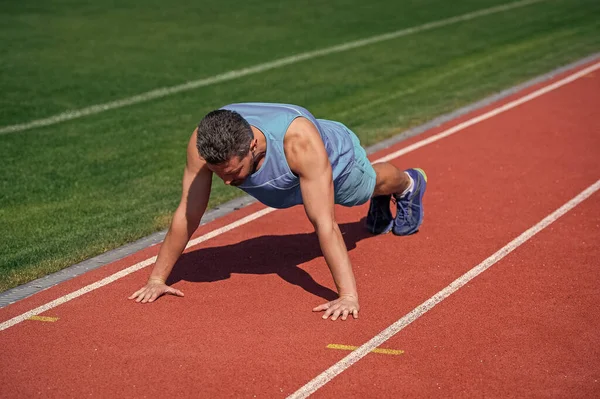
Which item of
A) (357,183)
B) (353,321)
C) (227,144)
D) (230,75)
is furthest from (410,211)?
(230,75)

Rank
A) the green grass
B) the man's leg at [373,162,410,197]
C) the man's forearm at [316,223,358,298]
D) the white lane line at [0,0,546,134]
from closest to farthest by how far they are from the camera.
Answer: the man's forearm at [316,223,358,298] → the man's leg at [373,162,410,197] → the green grass → the white lane line at [0,0,546,134]

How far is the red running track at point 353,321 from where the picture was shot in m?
5.82

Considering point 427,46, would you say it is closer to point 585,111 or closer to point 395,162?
point 585,111

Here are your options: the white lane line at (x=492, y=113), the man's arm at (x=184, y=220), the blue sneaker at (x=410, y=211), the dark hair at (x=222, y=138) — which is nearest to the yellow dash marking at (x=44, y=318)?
the man's arm at (x=184, y=220)

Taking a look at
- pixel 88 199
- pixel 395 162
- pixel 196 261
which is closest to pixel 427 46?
pixel 395 162

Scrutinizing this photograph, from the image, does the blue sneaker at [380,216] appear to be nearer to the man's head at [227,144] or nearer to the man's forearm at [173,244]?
the man's forearm at [173,244]

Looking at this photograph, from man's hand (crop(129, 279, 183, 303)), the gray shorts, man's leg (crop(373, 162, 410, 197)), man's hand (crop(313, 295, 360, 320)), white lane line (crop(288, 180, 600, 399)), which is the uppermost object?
the gray shorts

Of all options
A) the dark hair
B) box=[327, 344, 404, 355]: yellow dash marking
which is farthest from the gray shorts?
box=[327, 344, 404, 355]: yellow dash marking

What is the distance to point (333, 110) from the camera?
540 inches

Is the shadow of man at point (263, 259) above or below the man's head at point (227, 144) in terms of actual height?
below

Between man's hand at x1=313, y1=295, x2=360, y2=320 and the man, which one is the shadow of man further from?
the man

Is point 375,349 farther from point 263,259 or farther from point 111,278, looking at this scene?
point 111,278

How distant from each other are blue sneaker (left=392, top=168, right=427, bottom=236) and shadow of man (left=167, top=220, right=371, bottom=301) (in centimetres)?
35

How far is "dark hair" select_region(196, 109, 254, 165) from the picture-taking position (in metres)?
6.00
